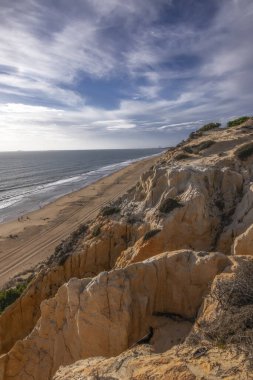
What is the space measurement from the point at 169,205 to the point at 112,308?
23.2 ft

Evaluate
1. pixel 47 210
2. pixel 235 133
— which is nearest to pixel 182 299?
pixel 235 133

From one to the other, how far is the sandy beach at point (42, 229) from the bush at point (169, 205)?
47.4ft

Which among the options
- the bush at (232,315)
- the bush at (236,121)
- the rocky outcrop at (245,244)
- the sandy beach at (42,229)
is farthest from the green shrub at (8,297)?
the bush at (236,121)

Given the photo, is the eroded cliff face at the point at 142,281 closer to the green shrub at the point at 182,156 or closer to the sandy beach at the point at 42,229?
the green shrub at the point at 182,156

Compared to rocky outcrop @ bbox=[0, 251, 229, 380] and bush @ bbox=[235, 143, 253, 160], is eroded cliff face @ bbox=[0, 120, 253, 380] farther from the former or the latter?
bush @ bbox=[235, 143, 253, 160]

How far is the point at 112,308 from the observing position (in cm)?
829

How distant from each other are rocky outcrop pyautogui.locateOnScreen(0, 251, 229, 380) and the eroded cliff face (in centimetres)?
3

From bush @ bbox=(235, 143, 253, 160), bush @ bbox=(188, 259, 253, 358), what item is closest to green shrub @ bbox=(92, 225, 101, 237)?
bush @ bbox=(235, 143, 253, 160)

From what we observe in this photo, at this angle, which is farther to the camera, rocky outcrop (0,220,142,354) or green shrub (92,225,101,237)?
green shrub (92,225,101,237)

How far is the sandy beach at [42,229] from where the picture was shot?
27359mm

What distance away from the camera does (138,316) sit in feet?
27.6

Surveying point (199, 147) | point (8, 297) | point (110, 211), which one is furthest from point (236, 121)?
point (8, 297)

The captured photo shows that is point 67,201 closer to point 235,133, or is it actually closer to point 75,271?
point 235,133

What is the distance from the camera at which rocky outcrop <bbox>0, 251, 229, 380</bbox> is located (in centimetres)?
824
